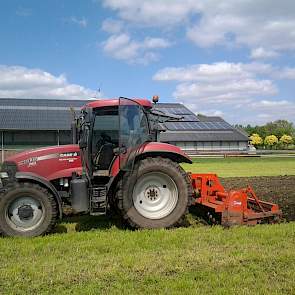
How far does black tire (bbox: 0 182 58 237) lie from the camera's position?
22.5 ft

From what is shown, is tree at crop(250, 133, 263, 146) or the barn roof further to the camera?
tree at crop(250, 133, 263, 146)

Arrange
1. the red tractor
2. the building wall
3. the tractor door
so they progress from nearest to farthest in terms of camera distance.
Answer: the red tractor, the tractor door, the building wall

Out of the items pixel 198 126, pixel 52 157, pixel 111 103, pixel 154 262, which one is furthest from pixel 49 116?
pixel 154 262

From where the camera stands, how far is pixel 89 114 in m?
7.61

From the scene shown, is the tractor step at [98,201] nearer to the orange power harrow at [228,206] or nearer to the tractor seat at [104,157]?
the tractor seat at [104,157]

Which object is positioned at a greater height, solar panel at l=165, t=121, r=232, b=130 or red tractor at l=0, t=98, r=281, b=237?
solar panel at l=165, t=121, r=232, b=130

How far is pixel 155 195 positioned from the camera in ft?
25.0

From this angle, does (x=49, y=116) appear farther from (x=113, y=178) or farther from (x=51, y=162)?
(x=113, y=178)

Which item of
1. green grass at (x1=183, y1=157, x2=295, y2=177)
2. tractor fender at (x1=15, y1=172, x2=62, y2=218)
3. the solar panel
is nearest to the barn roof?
the solar panel

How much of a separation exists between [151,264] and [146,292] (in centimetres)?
87

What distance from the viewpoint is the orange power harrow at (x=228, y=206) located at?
7.48 meters

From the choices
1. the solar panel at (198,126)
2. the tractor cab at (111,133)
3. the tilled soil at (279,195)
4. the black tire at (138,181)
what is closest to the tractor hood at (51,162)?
the tractor cab at (111,133)

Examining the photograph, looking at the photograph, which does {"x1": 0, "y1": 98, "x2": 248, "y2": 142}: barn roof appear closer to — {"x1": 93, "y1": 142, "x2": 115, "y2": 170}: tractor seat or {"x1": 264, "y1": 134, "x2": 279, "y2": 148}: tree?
{"x1": 93, "y1": 142, "x2": 115, "y2": 170}: tractor seat

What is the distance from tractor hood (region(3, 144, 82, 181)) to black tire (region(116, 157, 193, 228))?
3.34 ft
